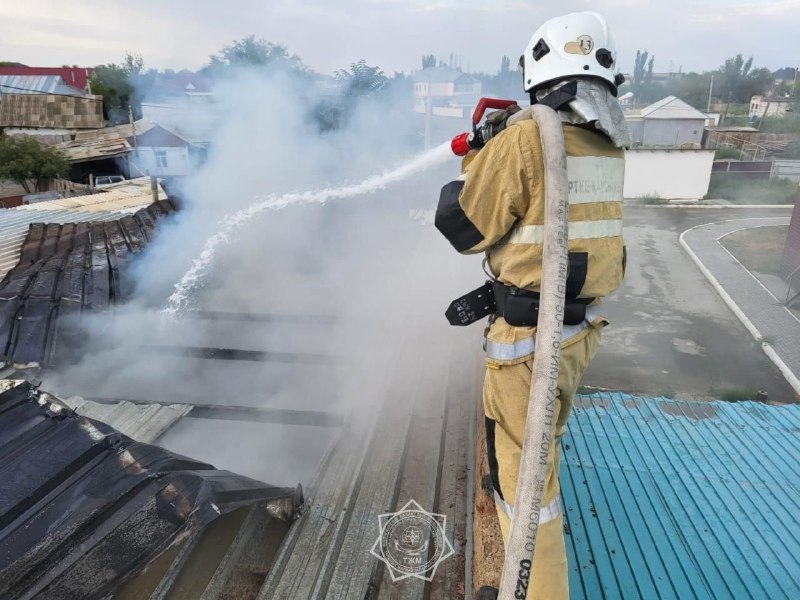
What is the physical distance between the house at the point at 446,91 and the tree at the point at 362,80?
5.21 ft

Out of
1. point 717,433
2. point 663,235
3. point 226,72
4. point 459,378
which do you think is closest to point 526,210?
point 459,378

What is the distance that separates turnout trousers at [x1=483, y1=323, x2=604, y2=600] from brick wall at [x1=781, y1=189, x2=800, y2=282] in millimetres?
12288

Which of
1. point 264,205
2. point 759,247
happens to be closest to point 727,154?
point 759,247

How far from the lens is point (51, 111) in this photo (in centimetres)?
2259

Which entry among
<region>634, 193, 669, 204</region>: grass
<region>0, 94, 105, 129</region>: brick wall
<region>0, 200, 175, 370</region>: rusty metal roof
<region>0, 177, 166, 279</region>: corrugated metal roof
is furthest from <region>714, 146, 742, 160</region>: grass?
<region>0, 94, 105, 129</region>: brick wall

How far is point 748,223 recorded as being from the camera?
18.3 m

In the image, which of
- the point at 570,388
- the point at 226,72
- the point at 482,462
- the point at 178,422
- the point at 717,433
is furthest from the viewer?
the point at 226,72

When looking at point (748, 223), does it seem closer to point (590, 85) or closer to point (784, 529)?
point (784, 529)

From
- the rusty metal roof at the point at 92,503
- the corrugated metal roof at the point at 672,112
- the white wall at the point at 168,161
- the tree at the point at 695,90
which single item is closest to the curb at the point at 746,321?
the rusty metal roof at the point at 92,503

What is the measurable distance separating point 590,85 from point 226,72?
308 inches

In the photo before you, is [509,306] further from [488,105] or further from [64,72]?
[64,72]

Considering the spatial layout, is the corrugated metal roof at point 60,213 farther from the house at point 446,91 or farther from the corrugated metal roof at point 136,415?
the house at point 446,91

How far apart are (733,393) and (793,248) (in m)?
6.00

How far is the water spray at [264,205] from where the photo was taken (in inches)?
223
